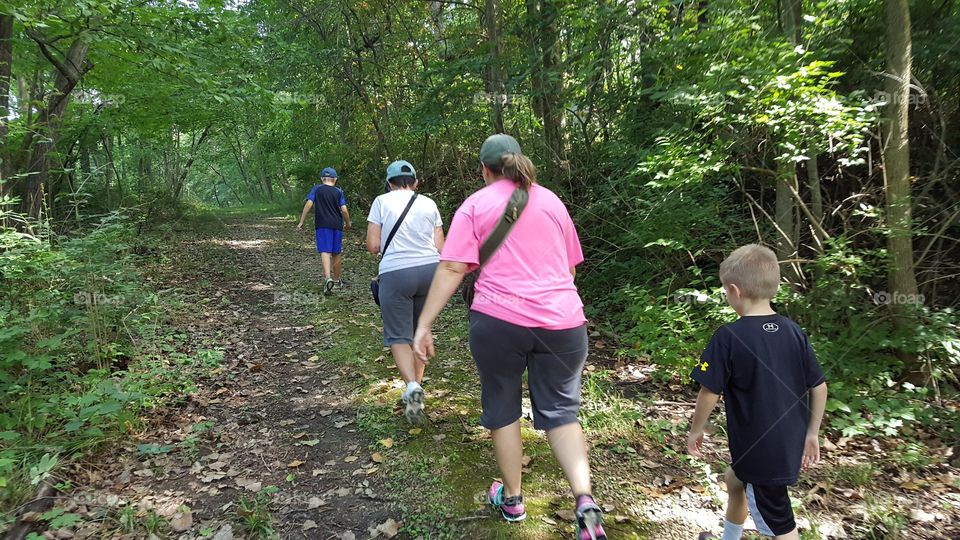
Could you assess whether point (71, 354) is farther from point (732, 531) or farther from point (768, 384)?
point (768, 384)

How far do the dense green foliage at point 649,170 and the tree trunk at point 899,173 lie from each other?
0.06 meters

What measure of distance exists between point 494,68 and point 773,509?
8875 mm

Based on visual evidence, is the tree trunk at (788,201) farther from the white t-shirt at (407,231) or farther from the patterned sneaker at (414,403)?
the patterned sneaker at (414,403)

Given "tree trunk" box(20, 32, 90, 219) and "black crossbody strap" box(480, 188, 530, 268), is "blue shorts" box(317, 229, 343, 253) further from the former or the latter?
"black crossbody strap" box(480, 188, 530, 268)

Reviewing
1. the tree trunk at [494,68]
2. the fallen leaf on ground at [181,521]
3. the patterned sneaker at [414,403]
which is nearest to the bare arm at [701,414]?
the patterned sneaker at [414,403]

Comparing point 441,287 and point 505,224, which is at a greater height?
point 505,224

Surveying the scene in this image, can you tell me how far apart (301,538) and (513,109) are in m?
8.57

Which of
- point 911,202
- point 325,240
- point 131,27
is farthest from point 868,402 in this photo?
point 131,27

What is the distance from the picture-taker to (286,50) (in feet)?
42.8

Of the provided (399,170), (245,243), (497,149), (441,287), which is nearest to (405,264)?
(399,170)

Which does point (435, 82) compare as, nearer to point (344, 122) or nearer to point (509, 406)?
point (344, 122)

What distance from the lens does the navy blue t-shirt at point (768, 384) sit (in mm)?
2281

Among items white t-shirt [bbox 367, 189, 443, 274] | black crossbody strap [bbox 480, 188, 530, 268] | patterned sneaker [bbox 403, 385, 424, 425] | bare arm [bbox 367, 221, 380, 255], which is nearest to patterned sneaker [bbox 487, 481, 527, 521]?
patterned sneaker [bbox 403, 385, 424, 425]

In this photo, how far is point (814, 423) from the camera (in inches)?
93.1
